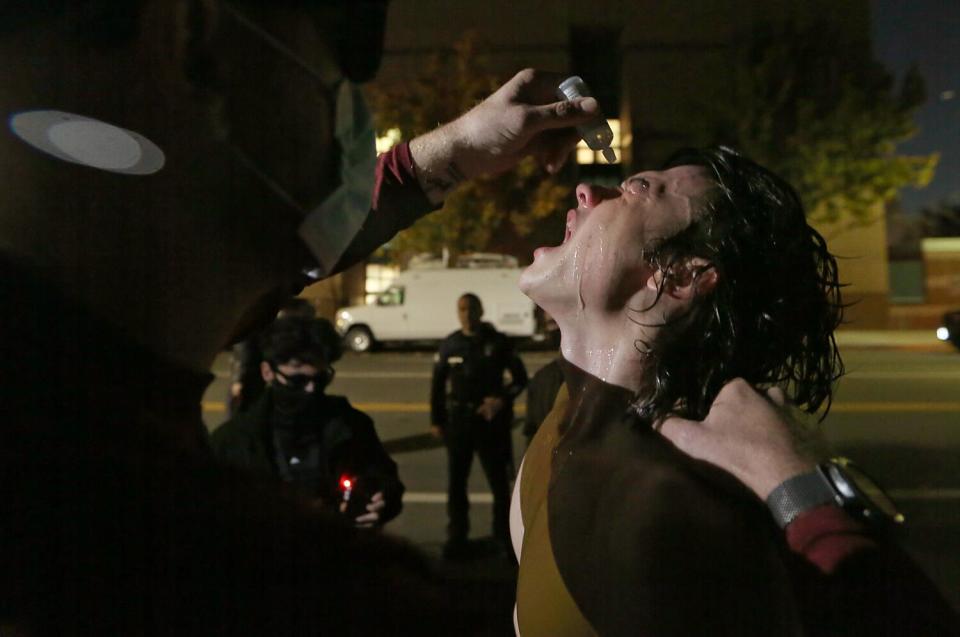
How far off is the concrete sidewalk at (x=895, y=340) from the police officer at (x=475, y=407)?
13.6 metres

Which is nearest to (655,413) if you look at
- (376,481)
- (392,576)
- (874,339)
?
(392,576)

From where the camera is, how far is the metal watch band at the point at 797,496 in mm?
1290

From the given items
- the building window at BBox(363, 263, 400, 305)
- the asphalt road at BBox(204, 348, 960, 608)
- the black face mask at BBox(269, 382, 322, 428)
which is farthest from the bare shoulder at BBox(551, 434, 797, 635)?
the building window at BBox(363, 263, 400, 305)

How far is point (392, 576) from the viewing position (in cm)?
78

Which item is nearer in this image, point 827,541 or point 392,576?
point 392,576

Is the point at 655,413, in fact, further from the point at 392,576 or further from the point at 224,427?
the point at 224,427

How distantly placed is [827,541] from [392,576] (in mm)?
730

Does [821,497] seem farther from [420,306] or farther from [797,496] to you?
[420,306]

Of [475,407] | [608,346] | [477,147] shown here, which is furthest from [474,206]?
[608,346]

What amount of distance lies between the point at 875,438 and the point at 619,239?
858 cm

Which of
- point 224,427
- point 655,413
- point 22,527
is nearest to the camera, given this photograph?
point 22,527

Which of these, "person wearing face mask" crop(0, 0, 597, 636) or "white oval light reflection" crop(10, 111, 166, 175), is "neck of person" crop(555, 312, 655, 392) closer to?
"person wearing face mask" crop(0, 0, 597, 636)

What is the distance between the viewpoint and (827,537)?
4.09 feet

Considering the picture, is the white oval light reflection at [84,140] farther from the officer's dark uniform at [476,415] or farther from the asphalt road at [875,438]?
the officer's dark uniform at [476,415]
